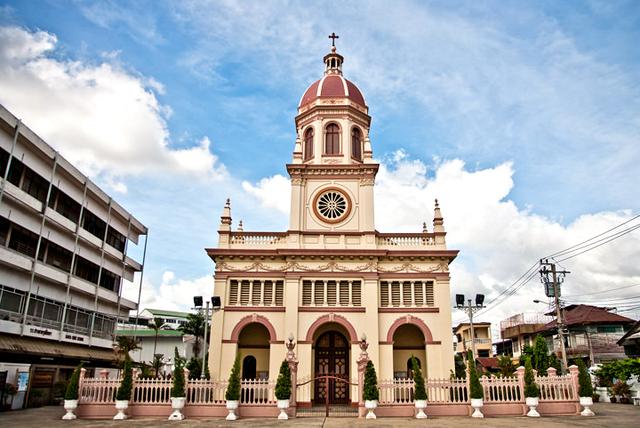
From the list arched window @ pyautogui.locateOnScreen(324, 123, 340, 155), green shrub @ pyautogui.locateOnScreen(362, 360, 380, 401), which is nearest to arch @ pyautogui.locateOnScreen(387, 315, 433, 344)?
green shrub @ pyautogui.locateOnScreen(362, 360, 380, 401)

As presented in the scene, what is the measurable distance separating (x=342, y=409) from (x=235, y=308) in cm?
861

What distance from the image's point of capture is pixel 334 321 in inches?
1131

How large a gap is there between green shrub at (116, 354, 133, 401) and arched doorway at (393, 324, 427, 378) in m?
15.0

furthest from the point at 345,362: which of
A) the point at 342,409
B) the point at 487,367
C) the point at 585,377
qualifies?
the point at 487,367

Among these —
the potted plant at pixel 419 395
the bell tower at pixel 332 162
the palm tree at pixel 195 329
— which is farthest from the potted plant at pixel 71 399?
the palm tree at pixel 195 329

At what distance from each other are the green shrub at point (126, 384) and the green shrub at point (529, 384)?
1779 centimetres

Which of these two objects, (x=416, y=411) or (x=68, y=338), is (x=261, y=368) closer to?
(x=416, y=411)

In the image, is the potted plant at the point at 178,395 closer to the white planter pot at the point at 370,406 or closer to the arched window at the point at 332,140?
the white planter pot at the point at 370,406

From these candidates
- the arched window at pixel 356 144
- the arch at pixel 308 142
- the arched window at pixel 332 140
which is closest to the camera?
the arched window at pixel 332 140

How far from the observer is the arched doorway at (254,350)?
96.2 feet

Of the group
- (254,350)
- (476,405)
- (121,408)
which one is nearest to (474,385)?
(476,405)

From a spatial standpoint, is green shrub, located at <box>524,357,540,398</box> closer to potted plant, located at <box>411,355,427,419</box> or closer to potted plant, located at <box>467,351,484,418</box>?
potted plant, located at <box>467,351,484,418</box>

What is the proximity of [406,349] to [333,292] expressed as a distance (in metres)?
5.70

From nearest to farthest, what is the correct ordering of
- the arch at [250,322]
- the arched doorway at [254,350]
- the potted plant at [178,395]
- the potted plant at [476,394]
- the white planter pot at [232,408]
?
the white planter pot at [232,408] < the potted plant at [178,395] < the potted plant at [476,394] < the arch at [250,322] < the arched doorway at [254,350]
